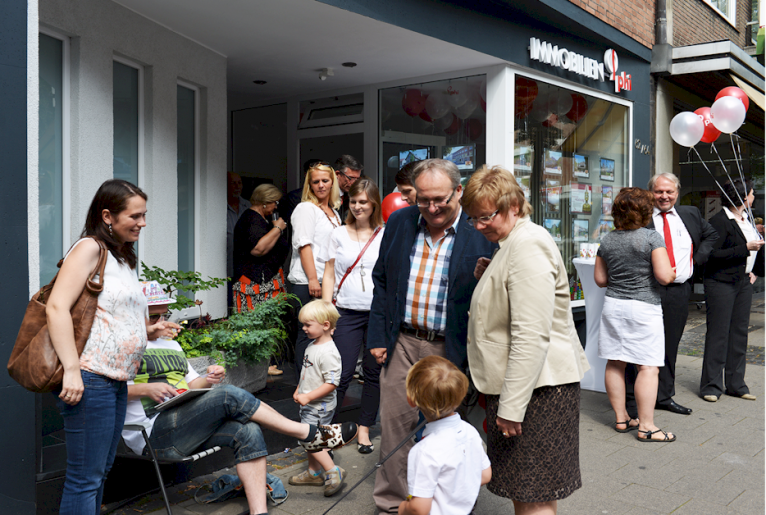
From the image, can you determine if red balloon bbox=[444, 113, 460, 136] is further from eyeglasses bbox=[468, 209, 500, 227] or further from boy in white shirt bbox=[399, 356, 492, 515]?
boy in white shirt bbox=[399, 356, 492, 515]

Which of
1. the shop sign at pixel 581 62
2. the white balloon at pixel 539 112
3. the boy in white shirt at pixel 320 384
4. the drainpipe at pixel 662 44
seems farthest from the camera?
the drainpipe at pixel 662 44

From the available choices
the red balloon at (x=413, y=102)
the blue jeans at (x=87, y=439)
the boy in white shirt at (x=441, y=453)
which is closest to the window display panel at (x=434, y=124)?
the red balloon at (x=413, y=102)

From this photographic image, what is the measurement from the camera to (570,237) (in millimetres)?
9156

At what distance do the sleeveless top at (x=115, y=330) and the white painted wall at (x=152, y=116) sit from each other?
248 centimetres

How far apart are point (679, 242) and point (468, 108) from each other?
3.33 meters

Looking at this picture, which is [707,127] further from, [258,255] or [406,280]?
[406,280]

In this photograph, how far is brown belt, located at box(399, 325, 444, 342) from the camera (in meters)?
3.35

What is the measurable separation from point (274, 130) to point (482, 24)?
3445 millimetres

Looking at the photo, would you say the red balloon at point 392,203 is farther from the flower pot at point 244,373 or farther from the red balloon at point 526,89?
the red balloon at point 526,89

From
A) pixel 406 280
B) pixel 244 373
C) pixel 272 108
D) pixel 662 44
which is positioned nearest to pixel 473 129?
pixel 272 108

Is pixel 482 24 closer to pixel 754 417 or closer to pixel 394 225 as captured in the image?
pixel 394 225

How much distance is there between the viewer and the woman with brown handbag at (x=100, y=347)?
8.97 feet

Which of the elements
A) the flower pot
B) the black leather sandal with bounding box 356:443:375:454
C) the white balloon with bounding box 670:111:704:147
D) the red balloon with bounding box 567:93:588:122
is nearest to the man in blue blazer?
the black leather sandal with bounding box 356:443:375:454

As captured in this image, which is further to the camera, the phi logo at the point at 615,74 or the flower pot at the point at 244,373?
the phi logo at the point at 615,74
